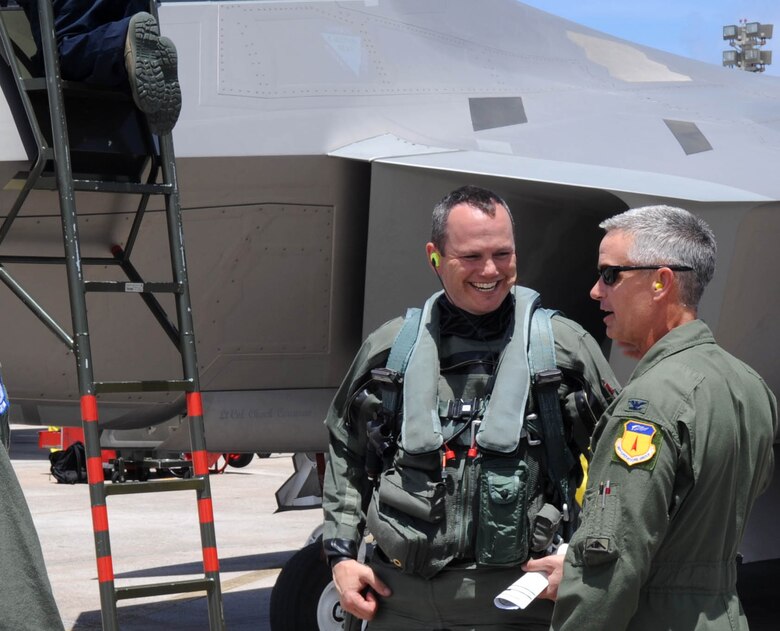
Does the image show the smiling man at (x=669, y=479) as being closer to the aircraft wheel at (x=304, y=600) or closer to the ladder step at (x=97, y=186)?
the ladder step at (x=97, y=186)

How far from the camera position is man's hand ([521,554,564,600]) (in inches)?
111

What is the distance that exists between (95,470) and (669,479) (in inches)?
106

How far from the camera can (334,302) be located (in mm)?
5898

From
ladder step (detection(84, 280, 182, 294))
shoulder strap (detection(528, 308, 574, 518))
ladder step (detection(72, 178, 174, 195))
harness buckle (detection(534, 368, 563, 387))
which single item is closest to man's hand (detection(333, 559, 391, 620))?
shoulder strap (detection(528, 308, 574, 518))

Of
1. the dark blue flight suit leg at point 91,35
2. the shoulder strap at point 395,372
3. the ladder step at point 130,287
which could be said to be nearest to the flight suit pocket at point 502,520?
the shoulder strap at point 395,372

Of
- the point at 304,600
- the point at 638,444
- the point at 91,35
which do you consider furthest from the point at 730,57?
the point at 638,444

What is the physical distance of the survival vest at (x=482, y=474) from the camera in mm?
2869

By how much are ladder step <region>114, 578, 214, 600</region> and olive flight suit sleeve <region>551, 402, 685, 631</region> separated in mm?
2525

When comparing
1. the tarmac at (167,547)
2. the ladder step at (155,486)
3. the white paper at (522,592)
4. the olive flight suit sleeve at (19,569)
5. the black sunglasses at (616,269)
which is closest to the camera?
the olive flight suit sleeve at (19,569)

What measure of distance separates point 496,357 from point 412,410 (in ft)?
0.99

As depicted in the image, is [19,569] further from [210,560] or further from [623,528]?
[210,560]

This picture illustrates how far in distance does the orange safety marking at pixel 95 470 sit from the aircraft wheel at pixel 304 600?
8.22 feet

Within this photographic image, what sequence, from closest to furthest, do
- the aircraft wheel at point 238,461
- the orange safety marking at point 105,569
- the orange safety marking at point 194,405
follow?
the orange safety marking at point 105,569 < the orange safety marking at point 194,405 < the aircraft wheel at point 238,461

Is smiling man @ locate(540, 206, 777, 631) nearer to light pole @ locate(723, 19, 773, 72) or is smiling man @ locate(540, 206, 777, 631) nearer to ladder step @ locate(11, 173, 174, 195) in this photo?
ladder step @ locate(11, 173, 174, 195)
